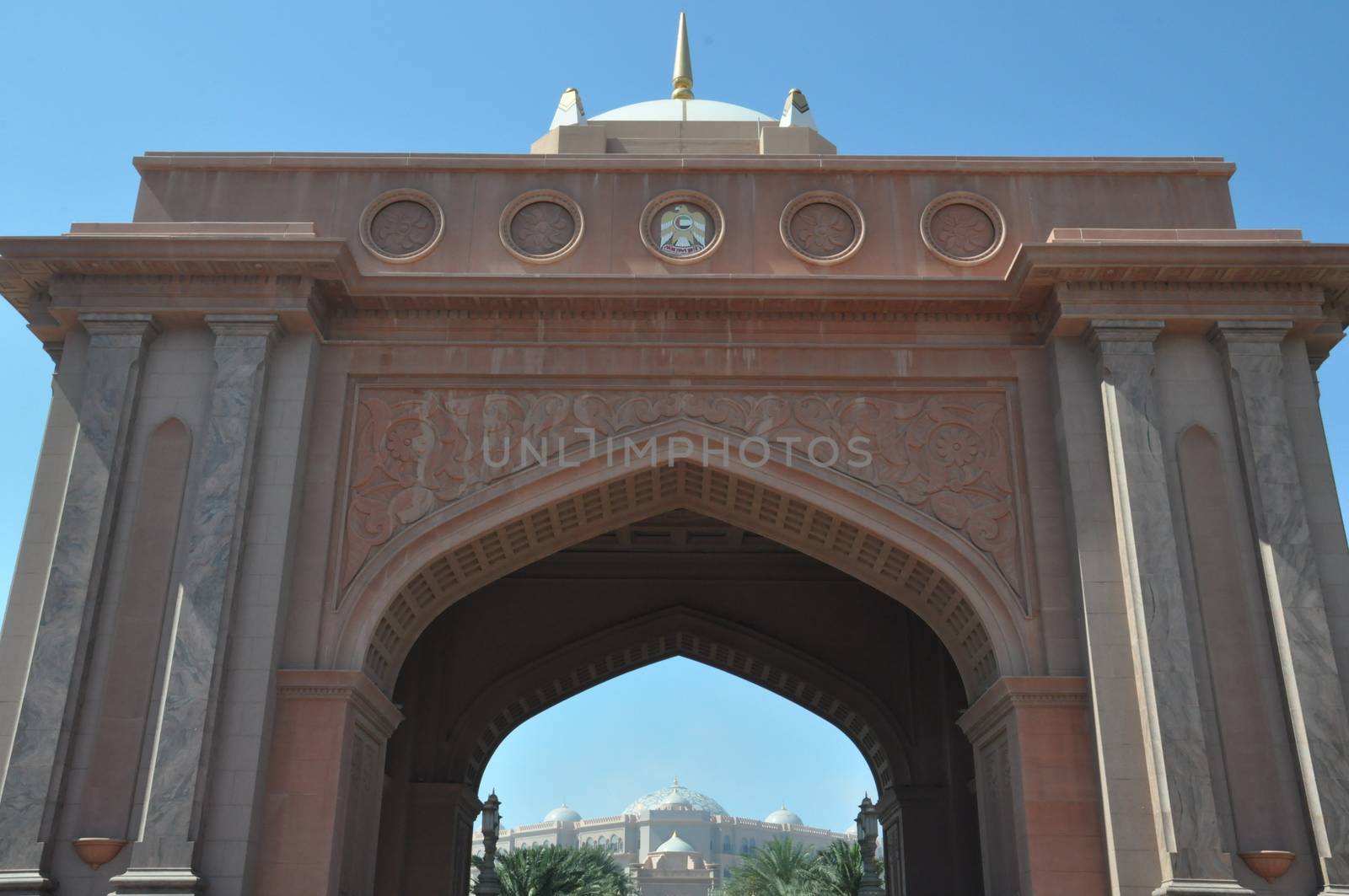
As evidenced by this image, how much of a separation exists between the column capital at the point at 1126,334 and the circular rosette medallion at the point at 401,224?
730 cm

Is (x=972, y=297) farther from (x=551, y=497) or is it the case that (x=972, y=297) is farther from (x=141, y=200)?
(x=141, y=200)

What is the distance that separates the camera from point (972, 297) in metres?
13.8

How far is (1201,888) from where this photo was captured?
1095 centimetres

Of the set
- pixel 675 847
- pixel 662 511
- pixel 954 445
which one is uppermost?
pixel 675 847

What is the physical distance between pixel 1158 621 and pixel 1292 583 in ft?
4.48

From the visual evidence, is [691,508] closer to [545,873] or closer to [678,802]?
[545,873]

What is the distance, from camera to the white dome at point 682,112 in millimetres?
18984

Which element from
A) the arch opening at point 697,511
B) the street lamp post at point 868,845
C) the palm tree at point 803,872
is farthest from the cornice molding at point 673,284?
the palm tree at point 803,872

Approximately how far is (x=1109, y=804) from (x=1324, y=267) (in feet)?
19.5

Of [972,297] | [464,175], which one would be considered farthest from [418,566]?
[972,297]

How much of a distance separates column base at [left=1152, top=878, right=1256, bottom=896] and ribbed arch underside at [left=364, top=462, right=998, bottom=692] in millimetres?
2756

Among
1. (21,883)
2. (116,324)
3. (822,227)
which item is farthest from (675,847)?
(21,883)

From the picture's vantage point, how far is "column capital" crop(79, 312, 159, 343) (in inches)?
524

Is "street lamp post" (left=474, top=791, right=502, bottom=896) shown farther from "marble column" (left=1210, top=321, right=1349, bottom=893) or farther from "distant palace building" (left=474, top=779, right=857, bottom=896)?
"distant palace building" (left=474, top=779, right=857, bottom=896)
